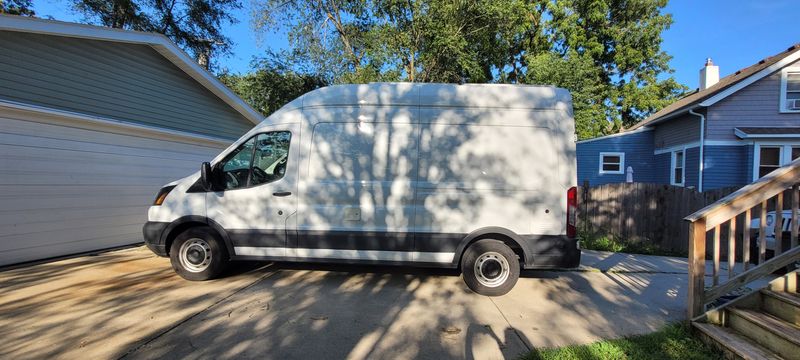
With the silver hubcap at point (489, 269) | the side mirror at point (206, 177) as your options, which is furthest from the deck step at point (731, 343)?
the side mirror at point (206, 177)

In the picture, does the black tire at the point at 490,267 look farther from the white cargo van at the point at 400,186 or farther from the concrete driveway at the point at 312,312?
the concrete driveway at the point at 312,312

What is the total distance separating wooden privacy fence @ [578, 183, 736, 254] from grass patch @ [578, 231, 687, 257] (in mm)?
80

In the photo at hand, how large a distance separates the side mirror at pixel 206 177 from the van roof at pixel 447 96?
1.29m

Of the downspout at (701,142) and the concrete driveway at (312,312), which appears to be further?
the downspout at (701,142)

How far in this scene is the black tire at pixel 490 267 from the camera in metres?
4.76

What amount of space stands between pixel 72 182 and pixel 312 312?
5.57m

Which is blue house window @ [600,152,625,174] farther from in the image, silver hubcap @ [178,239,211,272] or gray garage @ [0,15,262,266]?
silver hubcap @ [178,239,211,272]

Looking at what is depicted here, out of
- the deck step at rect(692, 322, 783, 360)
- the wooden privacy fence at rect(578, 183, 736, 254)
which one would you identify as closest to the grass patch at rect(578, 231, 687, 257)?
the wooden privacy fence at rect(578, 183, 736, 254)

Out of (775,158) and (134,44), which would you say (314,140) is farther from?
(775,158)

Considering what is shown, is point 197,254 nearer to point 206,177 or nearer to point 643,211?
point 206,177

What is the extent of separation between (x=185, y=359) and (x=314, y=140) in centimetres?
277

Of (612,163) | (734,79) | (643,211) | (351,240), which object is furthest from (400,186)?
(734,79)

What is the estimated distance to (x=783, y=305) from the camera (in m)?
3.33

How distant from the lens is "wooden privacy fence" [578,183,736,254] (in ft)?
25.8
